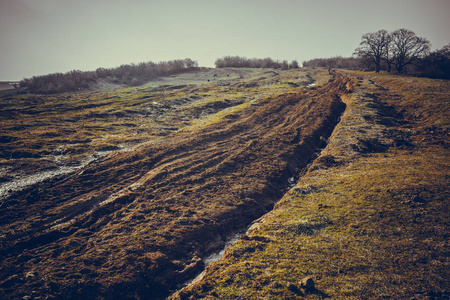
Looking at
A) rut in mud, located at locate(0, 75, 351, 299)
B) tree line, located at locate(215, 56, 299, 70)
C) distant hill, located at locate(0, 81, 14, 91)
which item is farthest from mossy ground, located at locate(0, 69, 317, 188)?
tree line, located at locate(215, 56, 299, 70)

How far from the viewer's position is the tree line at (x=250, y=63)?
93.0 metres

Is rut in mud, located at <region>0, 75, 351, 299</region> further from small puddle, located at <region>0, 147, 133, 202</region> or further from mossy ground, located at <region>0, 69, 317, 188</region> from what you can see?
mossy ground, located at <region>0, 69, 317, 188</region>

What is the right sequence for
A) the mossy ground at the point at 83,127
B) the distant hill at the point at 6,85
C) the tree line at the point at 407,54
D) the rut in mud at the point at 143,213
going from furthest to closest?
the distant hill at the point at 6,85 → the tree line at the point at 407,54 → the mossy ground at the point at 83,127 → the rut in mud at the point at 143,213

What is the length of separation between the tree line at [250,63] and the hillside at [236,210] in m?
78.7

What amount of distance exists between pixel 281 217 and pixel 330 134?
12740mm

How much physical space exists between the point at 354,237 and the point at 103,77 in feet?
270

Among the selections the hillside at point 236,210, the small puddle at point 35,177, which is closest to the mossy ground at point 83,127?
the hillside at point 236,210

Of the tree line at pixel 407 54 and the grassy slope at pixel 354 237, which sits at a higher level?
the tree line at pixel 407 54

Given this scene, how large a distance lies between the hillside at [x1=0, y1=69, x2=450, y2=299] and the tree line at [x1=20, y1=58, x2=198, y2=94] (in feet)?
141

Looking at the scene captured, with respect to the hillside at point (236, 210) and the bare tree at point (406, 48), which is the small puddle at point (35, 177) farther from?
the bare tree at point (406, 48)

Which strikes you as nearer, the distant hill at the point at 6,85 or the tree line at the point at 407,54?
the tree line at the point at 407,54

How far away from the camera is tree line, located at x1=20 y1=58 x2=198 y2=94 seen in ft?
182

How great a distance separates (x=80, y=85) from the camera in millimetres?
59375

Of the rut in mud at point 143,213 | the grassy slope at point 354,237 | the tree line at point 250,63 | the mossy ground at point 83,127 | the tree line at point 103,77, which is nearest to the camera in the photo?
the grassy slope at point 354,237
